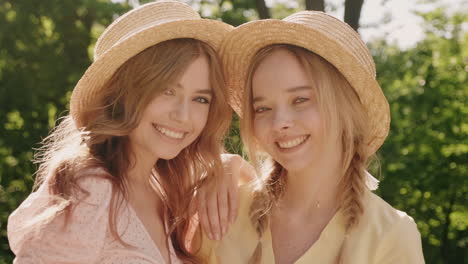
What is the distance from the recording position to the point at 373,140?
3.18 meters

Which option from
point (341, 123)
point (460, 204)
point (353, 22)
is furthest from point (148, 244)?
point (460, 204)

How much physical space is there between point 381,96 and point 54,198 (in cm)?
154

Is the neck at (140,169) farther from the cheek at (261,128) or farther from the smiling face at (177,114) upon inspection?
the cheek at (261,128)

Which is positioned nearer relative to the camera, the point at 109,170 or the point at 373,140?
the point at 109,170

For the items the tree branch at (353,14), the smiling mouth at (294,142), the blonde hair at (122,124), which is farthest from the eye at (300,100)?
the tree branch at (353,14)

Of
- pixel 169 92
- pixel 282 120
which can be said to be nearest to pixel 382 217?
pixel 282 120

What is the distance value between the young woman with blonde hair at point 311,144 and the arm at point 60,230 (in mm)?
664

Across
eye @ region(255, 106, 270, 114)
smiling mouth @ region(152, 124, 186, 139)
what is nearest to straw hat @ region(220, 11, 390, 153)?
eye @ region(255, 106, 270, 114)

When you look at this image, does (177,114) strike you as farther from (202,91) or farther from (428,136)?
(428,136)

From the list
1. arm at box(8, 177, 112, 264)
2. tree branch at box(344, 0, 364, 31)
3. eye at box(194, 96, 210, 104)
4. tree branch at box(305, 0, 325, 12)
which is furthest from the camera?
tree branch at box(344, 0, 364, 31)

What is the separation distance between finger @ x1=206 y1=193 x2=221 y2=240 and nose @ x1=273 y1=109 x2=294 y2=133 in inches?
20.6

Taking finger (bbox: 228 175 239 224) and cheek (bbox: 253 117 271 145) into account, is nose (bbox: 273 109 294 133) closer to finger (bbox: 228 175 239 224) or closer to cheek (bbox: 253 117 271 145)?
cheek (bbox: 253 117 271 145)

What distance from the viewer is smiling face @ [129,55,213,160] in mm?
2943

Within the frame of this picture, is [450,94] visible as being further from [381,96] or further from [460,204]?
[381,96]
